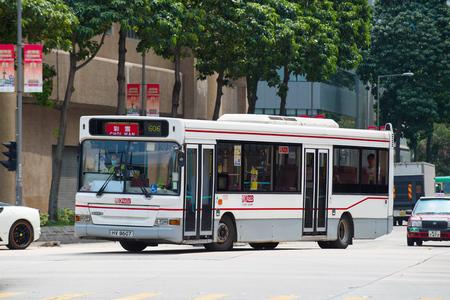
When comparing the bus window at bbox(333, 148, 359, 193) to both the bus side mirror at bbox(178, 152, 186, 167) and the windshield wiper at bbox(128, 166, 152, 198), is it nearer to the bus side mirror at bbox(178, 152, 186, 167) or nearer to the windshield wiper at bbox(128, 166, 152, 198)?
the bus side mirror at bbox(178, 152, 186, 167)

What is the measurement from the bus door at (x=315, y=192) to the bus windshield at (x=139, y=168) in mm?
4211

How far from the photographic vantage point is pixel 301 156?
69.5 feet

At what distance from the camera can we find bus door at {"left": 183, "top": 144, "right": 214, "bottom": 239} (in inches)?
727

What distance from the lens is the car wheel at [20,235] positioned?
72.8ft

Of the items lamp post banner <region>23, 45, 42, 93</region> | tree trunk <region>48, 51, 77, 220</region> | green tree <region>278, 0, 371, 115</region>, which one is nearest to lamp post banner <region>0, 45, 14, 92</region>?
lamp post banner <region>23, 45, 42, 93</region>

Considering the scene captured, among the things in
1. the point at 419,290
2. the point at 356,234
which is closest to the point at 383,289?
the point at 419,290

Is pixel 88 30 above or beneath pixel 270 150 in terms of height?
above

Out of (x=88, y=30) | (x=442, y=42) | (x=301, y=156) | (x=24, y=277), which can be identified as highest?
(x=442, y=42)

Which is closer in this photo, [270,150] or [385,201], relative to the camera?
[270,150]

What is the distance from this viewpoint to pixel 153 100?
35.0 metres

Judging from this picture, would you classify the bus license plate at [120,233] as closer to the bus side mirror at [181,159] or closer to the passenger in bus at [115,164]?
the passenger in bus at [115,164]

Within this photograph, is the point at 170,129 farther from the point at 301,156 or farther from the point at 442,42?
the point at 442,42

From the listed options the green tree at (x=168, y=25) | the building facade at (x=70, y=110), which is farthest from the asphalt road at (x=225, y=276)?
the building facade at (x=70, y=110)

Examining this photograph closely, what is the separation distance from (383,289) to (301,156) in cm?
909
